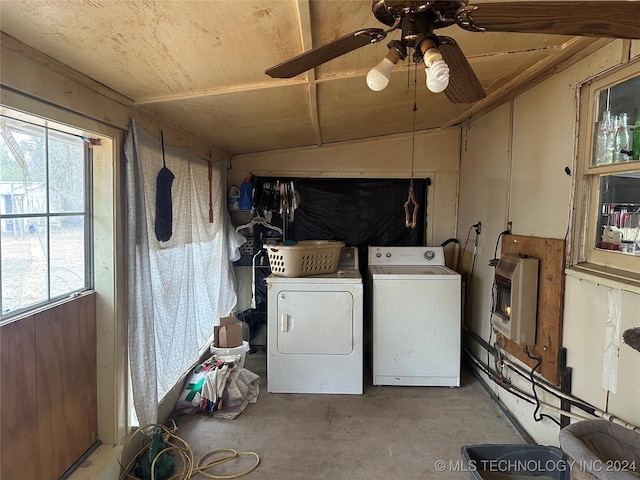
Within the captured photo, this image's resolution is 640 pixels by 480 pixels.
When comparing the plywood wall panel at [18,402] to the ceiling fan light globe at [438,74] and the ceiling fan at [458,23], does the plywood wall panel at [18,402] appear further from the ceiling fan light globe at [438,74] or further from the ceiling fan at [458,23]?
the ceiling fan light globe at [438,74]

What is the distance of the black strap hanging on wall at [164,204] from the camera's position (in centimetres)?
235

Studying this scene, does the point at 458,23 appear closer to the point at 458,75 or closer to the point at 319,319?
the point at 458,75

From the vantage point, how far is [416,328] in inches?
120

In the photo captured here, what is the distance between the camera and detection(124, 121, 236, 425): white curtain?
2051 millimetres

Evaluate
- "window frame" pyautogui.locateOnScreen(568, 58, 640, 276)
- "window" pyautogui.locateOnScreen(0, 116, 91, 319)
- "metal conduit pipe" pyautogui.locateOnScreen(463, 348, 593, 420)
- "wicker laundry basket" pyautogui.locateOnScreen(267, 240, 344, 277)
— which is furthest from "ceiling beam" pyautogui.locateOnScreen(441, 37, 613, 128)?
"window" pyautogui.locateOnScreen(0, 116, 91, 319)

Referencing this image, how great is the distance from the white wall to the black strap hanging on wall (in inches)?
91.2

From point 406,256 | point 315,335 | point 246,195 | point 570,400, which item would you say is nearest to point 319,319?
point 315,335

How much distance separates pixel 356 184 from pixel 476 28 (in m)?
2.87

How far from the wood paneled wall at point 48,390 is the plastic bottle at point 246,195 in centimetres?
203

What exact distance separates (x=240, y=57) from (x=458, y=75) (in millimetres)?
936

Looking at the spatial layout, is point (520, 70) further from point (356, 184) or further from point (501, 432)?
point (501, 432)

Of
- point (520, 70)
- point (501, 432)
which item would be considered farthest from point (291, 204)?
point (501, 432)

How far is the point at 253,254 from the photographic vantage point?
3949 millimetres

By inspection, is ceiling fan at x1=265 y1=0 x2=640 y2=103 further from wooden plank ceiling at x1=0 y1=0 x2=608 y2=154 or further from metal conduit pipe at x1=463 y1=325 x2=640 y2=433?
metal conduit pipe at x1=463 y1=325 x2=640 y2=433
